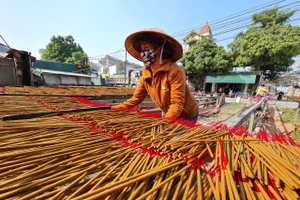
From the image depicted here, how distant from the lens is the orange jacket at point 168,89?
65.9 inches

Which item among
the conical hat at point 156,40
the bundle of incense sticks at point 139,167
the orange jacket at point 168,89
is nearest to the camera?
the bundle of incense sticks at point 139,167

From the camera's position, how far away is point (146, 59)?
188cm

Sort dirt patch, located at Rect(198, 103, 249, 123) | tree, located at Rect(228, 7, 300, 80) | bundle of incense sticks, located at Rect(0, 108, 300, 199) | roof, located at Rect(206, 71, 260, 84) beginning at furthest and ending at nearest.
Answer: roof, located at Rect(206, 71, 260, 84), tree, located at Rect(228, 7, 300, 80), dirt patch, located at Rect(198, 103, 249, 123), bundle of incense sticks, located at Rect(0, 108, 300, 199)

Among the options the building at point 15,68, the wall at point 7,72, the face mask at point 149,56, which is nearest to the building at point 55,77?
the building at point 15,68

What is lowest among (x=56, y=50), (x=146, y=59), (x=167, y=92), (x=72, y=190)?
(x=72, y=190)

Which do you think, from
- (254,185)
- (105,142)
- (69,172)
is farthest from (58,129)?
(254,185)

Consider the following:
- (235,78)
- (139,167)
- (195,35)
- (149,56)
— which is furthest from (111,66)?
(139,167)

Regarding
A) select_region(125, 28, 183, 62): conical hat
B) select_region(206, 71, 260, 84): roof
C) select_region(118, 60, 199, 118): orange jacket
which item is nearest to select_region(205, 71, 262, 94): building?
select_region(206, 71, 260, 84): roof

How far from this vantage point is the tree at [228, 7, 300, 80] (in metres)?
13.8

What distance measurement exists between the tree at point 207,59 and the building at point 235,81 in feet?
3.39

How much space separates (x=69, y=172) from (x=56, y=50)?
32.0 metres

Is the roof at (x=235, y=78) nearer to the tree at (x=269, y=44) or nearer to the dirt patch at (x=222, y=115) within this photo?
the tree at (x=269, y=44)

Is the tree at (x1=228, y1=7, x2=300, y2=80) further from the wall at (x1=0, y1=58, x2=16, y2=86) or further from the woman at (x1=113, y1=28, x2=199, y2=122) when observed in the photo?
the wall at (x1=0, y1=58, x2=16, y2=86)

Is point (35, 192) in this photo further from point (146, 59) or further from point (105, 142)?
point (146, 59)
